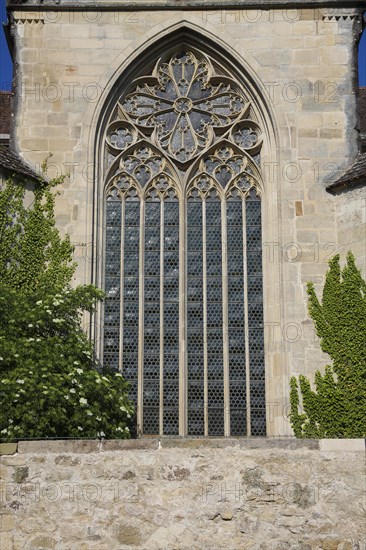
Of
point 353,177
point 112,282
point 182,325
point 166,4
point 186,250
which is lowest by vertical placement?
point 182,325

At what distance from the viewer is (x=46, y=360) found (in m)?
13.1

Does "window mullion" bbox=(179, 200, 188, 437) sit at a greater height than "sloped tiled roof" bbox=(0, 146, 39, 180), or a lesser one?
lesser

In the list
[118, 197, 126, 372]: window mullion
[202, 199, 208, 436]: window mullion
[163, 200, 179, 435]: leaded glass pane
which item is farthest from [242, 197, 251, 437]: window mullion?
[118, 197, 126, 372]: window mullion

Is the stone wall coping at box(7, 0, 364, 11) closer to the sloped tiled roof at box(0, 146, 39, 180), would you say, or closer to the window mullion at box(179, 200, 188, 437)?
the sloped tiled roof at box(0, 146, 39, 180)

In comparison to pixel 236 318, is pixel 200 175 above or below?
above

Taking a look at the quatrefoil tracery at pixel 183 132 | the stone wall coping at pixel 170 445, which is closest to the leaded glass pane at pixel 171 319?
the quatrefoil tracery at pixel 183 132

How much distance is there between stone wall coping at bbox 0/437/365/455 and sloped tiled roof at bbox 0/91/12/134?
38.1ft

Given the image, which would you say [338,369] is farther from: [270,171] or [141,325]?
[270,171]

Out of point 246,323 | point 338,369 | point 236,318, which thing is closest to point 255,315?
point 246,323

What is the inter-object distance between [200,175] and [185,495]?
10409mm

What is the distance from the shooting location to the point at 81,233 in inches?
647

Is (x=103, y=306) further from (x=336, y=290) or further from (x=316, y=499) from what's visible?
(x=316, y=499)

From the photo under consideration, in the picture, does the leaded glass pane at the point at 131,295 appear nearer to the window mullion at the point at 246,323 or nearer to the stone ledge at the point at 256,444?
the window mullion at the point at 246,323

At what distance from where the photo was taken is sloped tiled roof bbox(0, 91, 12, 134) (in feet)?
61.4
